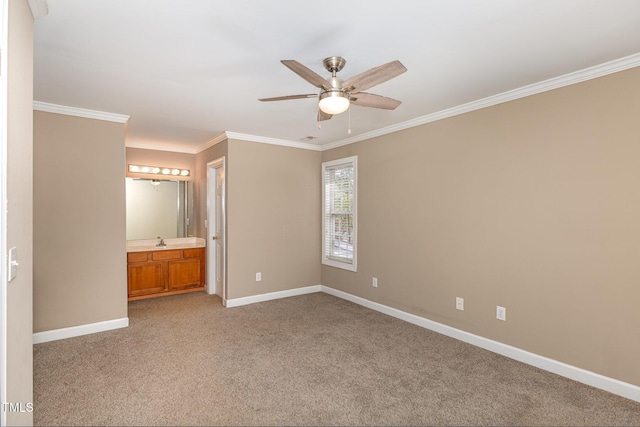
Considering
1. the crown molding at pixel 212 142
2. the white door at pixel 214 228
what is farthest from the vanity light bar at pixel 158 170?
the white door at pixel 214 228

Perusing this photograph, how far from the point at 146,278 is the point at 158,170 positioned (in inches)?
69.7

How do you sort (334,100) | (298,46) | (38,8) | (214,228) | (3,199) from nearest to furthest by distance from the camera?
1. (3,199)
2. (38,8)
3. (334,100)
4. (298,46)
5. (214,228)

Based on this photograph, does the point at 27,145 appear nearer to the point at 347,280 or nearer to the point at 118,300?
the point at 118,300

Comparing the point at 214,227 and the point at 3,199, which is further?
the point at 214,227

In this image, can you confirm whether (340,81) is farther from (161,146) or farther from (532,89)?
(161,146)

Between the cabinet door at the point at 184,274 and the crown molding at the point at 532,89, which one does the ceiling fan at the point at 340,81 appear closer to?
the crown molding at the point at 532,89

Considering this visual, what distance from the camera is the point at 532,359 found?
9.65ft

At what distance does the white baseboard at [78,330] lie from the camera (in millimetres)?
3391

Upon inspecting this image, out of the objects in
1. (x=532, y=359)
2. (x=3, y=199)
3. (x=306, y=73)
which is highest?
(x=306, y=73)

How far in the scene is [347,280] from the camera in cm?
504

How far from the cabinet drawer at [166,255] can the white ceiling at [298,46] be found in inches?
95.0

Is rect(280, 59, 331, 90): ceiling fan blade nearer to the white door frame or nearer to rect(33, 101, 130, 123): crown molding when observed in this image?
the white door frame

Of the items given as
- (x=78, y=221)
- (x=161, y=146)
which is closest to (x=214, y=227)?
(x=161, y=146)

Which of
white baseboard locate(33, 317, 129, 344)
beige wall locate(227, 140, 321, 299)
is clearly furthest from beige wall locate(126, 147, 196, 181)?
white baseboard locate(33, 317, 129, 344)
